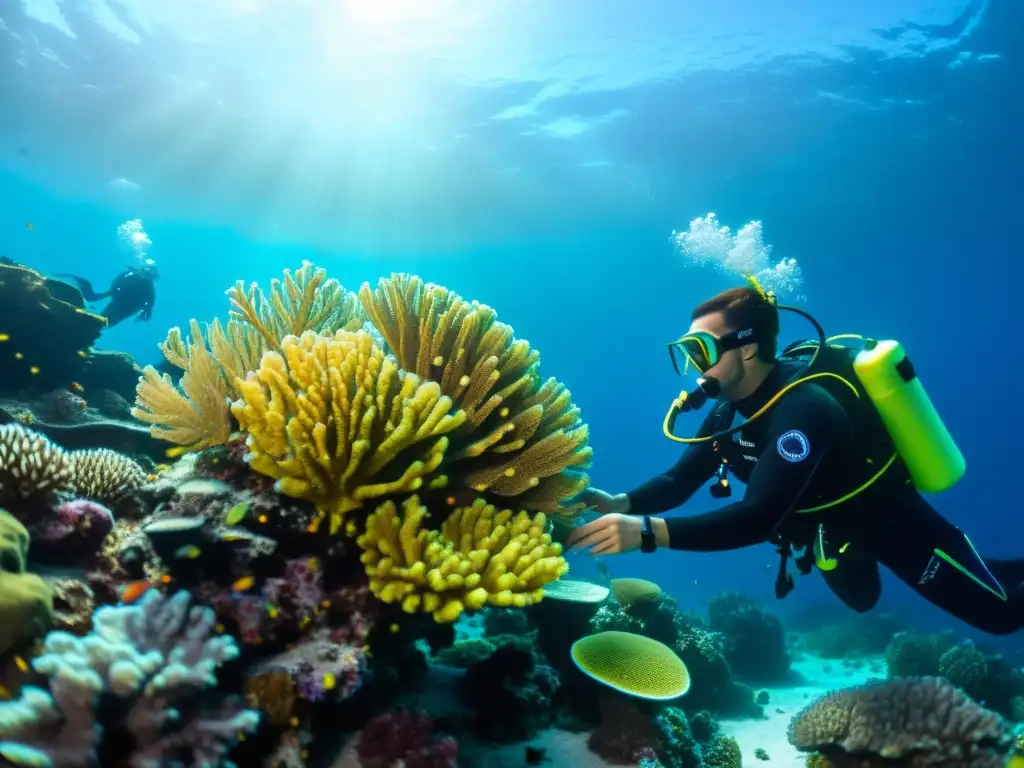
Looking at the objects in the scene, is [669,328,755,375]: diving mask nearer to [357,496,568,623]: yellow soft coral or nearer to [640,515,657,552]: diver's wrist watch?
[640,515,657,552]: diver's wrist watch

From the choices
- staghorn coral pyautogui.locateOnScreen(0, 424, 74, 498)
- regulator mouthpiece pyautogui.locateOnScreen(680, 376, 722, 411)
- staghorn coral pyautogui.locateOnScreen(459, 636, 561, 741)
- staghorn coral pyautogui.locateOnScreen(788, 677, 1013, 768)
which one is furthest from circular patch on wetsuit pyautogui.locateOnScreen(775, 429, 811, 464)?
staghorn coral pyautogui.locateOnScreen(0, 424, 74, 498)

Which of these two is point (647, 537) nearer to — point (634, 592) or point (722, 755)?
point (722, 755)

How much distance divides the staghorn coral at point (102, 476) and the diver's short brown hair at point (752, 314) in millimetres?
4819

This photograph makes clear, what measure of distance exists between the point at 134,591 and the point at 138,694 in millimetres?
818

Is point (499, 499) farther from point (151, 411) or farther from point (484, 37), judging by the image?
point (484, 37)

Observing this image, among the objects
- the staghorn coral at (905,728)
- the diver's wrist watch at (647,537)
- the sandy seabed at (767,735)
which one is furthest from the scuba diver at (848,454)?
the sandy seabed at (767,735)

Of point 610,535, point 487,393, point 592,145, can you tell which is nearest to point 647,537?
point 610,535

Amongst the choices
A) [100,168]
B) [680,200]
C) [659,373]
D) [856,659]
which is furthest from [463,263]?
[856,659]

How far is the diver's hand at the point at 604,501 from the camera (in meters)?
4.75

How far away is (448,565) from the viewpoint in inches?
112

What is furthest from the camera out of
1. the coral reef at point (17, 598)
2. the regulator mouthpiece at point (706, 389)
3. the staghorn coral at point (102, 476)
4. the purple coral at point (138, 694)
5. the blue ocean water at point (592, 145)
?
the blue ocean water at point (592, 145)

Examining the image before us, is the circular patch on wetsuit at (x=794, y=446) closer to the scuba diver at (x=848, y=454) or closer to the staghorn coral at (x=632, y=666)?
the scuba diver at (x=848, y=454)

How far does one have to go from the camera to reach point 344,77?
29109 millimetres

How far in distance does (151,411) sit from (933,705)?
265 inches
